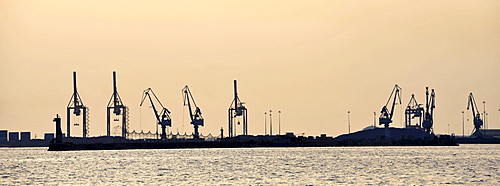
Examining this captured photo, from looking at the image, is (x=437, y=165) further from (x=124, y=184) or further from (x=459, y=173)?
(x=124, y=184)

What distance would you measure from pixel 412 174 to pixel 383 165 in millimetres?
20885

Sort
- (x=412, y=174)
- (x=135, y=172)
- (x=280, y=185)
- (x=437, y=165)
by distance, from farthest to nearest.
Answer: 1. (x=437, y=165)
2. (x=135, y=172)
3. (x=412, y=174)
4. (x=280, y=185)

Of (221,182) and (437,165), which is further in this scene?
(437,165)

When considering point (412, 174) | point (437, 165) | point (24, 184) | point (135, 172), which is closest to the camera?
point (24, 184)

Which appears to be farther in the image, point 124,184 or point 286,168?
point 286,168

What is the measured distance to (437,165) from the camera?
436ft

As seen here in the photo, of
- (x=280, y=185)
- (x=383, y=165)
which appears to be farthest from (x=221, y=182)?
(x=383, y=165)

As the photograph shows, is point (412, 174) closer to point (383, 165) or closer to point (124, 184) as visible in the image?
point (383, 165)

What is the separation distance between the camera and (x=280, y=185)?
9650 cm

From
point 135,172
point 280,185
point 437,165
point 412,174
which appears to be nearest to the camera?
point 280,185

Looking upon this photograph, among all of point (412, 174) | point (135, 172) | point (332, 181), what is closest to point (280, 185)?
point (332, 181)

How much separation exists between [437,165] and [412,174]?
21145mm

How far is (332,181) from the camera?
10175 cm

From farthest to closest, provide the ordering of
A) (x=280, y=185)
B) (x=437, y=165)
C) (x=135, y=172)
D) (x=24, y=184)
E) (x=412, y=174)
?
(x=437, y=165), (x=135, y=172), (x=412, y=174), (x=24, y=184), (x=280, y=185)
